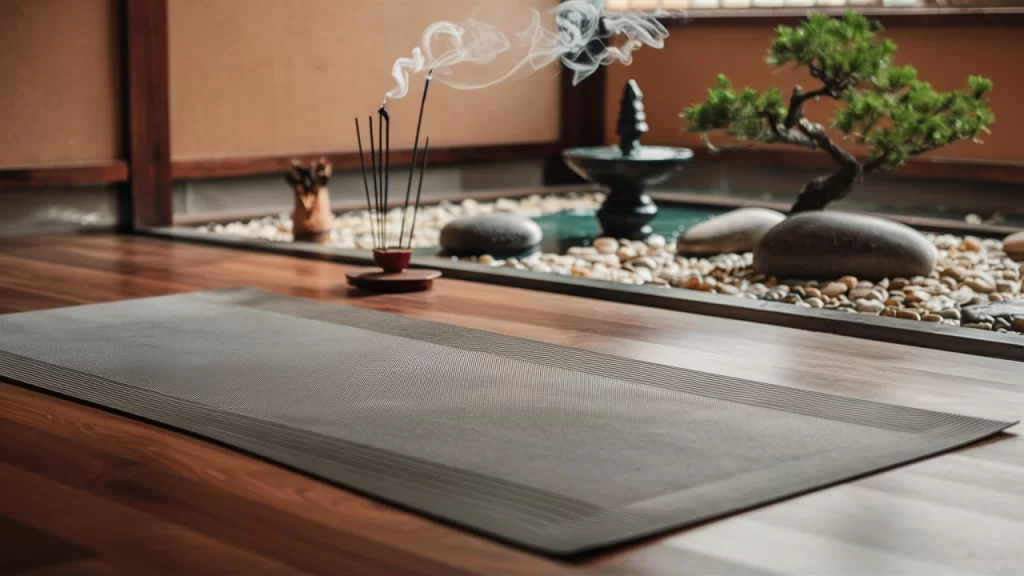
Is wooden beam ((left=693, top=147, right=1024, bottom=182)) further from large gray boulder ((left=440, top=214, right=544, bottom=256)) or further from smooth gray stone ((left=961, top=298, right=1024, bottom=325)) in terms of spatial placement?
smooth gray stone ((left=961, top=298, right=1024, bottom=325))

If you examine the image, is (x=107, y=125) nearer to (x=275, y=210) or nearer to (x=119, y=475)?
(x=275, y=210)

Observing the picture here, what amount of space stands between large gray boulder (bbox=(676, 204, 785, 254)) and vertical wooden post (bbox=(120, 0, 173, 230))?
193 cm

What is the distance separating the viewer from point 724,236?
13.7ft

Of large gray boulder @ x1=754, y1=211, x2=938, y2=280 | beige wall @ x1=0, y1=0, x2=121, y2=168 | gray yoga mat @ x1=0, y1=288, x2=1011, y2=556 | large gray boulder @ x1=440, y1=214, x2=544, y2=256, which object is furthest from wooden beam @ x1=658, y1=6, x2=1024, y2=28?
gray yoga mat @ x1=0, y1=288, x2=1011, y2=556

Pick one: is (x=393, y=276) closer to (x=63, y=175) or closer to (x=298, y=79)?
(x=63, y=175)

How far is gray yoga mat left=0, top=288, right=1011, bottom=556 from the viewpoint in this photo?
1509 mm

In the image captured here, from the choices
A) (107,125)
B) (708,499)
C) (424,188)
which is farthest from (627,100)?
(708,499)

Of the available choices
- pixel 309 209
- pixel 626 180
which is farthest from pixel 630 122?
pixel 309 209

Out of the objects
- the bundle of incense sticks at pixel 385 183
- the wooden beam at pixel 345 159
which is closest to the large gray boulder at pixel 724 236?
the bundle of incense sticks at pixel 385 183

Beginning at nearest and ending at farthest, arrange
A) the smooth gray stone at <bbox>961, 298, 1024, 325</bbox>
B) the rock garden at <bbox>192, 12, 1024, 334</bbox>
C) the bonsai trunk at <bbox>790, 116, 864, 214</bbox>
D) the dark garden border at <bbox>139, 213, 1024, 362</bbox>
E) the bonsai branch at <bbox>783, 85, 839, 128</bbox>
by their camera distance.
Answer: the dark garden border at <bbox>139, 213, 1024, 362</bbox> → the smooth gray stone at <bbox>961, 298, 1024, 325</bbox> → the rock garden at <bbox>192, 12, 1024, 334</bbox> → the bonsai branch at <bbox>783, 85, 839, 128</bbox> → the bonsai trunk at <bbox>790, 116, 864, 214</bbox>

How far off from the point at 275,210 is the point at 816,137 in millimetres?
2227

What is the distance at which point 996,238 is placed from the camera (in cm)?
462

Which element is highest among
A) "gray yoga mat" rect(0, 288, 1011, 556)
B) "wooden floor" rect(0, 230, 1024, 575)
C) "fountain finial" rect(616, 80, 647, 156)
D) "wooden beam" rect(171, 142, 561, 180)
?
"fountain finial" rect(616, 80, 647, 156)

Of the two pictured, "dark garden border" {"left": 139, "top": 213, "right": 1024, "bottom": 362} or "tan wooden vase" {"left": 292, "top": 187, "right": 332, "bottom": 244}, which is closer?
"dark garden border" {"left": 139, "top": 213, "right": 1024, "bottom": 362}
